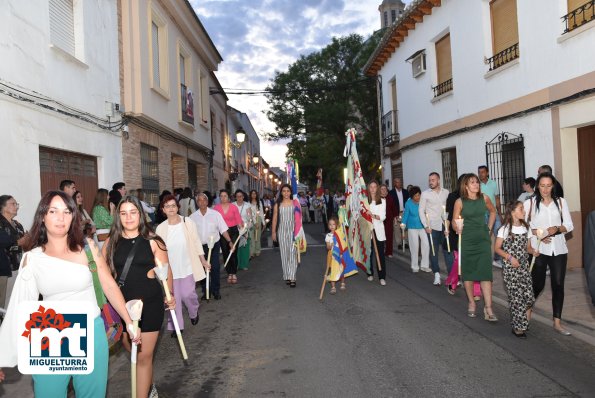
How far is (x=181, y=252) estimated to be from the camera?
6.00 meters

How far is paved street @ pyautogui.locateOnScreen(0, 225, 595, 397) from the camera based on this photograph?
4270 mm

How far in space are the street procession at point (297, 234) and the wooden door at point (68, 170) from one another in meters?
0.05

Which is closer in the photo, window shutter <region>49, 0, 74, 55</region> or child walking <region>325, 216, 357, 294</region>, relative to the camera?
child walking <region>325, 216, 357, 294</region>

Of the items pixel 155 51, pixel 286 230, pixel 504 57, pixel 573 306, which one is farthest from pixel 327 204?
pixel 573 306

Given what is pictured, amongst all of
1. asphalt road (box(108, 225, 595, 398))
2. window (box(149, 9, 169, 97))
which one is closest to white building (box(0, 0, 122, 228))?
window (box(149, 9, 169, 97))

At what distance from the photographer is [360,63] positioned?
113ft

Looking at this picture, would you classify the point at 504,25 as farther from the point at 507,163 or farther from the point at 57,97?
the point at 57,97

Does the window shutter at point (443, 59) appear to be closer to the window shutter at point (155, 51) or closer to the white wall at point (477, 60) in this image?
the white wall at point (477, 60)

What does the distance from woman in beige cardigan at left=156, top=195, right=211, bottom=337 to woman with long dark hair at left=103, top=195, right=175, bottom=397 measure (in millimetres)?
1819

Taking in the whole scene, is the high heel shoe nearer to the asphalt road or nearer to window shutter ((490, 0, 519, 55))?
the asphalt road

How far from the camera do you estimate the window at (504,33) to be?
1084 cm

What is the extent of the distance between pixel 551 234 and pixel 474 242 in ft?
3.21

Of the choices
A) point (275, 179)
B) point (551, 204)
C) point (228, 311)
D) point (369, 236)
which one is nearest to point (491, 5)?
point (369, 236)

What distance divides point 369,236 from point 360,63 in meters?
27.3
